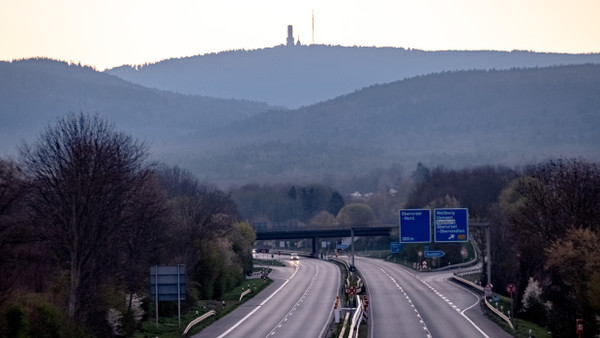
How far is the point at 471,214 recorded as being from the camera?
115m

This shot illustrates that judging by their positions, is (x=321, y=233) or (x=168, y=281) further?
(x=321, y=233)

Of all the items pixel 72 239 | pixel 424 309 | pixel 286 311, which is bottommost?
pixel 286 311

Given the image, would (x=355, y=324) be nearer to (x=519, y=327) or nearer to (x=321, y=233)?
(x=519, y=327)

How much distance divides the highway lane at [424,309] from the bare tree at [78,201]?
15302mm

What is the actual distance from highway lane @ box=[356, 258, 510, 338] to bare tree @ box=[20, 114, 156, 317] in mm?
15302

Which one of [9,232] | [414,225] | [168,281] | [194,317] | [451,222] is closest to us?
[9,232]

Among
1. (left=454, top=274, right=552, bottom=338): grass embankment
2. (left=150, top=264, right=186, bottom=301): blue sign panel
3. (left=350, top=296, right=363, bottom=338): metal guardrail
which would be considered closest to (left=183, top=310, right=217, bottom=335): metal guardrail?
(left=150, top=264, right=186, bottom=301): blue sign panel

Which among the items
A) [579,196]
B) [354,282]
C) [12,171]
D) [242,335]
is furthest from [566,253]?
[354,282]

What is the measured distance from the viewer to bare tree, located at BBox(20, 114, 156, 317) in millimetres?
51375

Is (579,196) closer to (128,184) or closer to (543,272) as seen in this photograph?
(543,272)

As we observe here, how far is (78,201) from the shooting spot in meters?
52.5

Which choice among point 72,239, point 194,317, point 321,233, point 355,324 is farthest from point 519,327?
point 321,233

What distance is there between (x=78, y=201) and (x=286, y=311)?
80.9 ft

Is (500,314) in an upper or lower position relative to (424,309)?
upper
